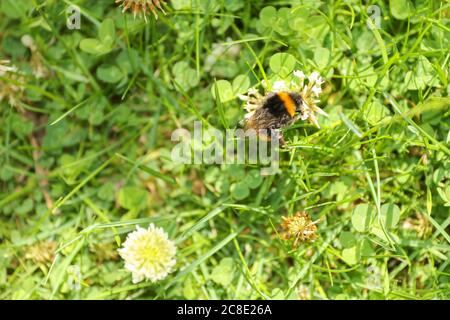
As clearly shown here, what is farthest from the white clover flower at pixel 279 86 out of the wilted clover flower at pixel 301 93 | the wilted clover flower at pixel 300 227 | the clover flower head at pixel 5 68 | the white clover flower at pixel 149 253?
the clover flower head at pixel 5 68

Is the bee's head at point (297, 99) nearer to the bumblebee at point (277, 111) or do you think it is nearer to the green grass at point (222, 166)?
the bumblebee at point (277, 111)

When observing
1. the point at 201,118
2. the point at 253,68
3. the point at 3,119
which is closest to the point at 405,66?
the point at 253,68

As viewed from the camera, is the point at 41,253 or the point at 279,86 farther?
the point at 41,253

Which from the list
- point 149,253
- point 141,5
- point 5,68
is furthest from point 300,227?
point 5,68

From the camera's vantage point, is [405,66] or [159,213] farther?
[159,213]

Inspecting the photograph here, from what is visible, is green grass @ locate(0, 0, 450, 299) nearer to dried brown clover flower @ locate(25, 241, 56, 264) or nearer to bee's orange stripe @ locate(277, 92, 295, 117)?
dried brown clover flower @ locate(25, 241, 56, 264)

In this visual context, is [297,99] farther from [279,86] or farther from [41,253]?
[41,253]

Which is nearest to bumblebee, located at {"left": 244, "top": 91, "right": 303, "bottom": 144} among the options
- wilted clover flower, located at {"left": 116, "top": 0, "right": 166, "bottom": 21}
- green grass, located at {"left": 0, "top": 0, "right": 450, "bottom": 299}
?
green grass, located at {"left": 0, "top": 0, "right": 450, "bottom": 299}
